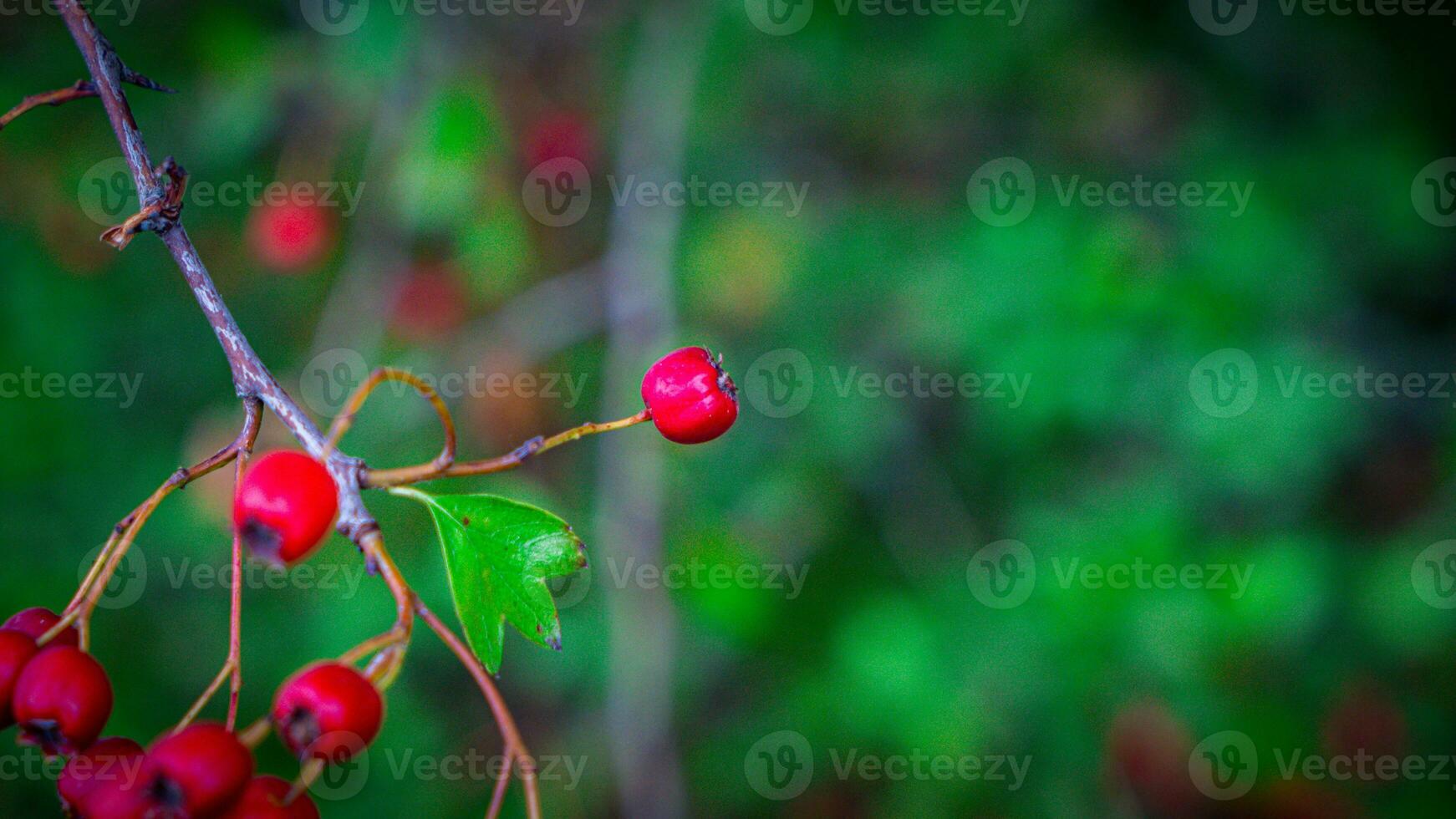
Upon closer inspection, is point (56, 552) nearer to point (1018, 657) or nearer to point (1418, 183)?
point (1018, 657)

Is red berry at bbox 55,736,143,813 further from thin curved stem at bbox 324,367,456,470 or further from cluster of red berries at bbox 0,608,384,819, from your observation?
thin curved stem at bbox 324,367,456,470

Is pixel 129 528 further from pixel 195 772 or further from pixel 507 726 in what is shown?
pixel 507 726

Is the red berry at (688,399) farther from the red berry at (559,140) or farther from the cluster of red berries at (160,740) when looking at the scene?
the red berry at (559,140)

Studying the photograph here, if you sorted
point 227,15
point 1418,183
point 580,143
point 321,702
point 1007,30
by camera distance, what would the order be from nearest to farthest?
point 321,702 → point 227,15 → point 1418,183 → point 1007,30 → point 580,143

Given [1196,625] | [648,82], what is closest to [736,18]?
[648,82]

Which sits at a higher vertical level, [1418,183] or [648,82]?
[648,82]

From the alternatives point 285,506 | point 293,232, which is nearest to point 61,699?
point 285,506
